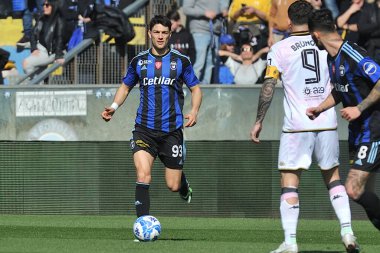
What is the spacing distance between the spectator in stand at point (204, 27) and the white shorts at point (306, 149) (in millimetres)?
8420

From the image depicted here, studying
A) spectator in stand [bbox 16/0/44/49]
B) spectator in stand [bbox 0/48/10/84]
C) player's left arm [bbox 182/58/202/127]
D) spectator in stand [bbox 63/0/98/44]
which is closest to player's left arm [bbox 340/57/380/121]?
player's left arm [bbox 182/58/202/127]

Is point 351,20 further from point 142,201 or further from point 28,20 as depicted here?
point 142,201

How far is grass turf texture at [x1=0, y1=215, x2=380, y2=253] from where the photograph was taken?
10.9 m

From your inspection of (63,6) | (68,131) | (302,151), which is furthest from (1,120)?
(302,151)

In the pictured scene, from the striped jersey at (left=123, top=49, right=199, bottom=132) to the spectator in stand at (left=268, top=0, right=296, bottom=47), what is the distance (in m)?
6.13

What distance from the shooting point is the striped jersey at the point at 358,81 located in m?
9.96

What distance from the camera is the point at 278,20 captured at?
726 inches

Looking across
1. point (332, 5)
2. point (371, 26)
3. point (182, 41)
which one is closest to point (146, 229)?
point (182, 41)

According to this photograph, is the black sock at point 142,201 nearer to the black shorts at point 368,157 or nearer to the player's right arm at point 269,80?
the player's right arm at point 269,80

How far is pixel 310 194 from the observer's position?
56.2 ft

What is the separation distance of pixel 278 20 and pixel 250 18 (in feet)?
2.85

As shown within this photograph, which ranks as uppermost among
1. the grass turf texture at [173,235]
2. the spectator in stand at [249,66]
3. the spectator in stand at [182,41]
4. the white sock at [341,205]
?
the spectator in stand at [182,41]

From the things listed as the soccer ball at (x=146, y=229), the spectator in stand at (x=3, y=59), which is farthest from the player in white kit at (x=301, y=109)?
the spectator in stand at (x=3, y=59)

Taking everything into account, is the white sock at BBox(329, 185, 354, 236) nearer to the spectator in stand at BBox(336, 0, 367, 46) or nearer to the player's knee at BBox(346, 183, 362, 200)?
the player's knee at BBox(346, 183, 362, 200)
